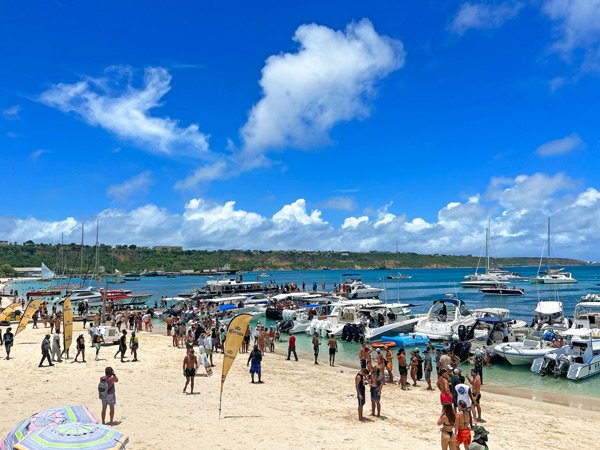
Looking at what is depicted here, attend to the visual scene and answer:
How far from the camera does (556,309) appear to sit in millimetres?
36719

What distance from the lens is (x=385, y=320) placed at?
126 feet

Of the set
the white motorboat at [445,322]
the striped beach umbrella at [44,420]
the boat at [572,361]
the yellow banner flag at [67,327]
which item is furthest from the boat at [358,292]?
the striped beach umbrella at [44,420]

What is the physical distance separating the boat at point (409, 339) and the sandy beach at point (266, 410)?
9.39m

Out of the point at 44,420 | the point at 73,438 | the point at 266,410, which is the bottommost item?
the point at 266,410

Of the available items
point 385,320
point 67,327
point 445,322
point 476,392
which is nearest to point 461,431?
point 476,392

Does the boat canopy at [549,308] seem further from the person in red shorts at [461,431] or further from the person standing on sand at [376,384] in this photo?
the person in red shorts at [461,431]

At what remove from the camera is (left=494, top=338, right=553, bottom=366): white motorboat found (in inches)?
989

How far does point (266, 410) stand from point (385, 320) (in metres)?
23.9

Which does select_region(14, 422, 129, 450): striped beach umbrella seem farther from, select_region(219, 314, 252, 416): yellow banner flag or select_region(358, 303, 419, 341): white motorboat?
select_region(358, 303, 419, 341): white motorboat

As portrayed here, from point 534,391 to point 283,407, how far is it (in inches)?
445

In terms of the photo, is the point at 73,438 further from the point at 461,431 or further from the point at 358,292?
the point at 358,292

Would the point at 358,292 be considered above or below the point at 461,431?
below

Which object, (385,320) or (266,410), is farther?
(385,320)

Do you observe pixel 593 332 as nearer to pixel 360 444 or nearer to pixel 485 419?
pixel 485 419
